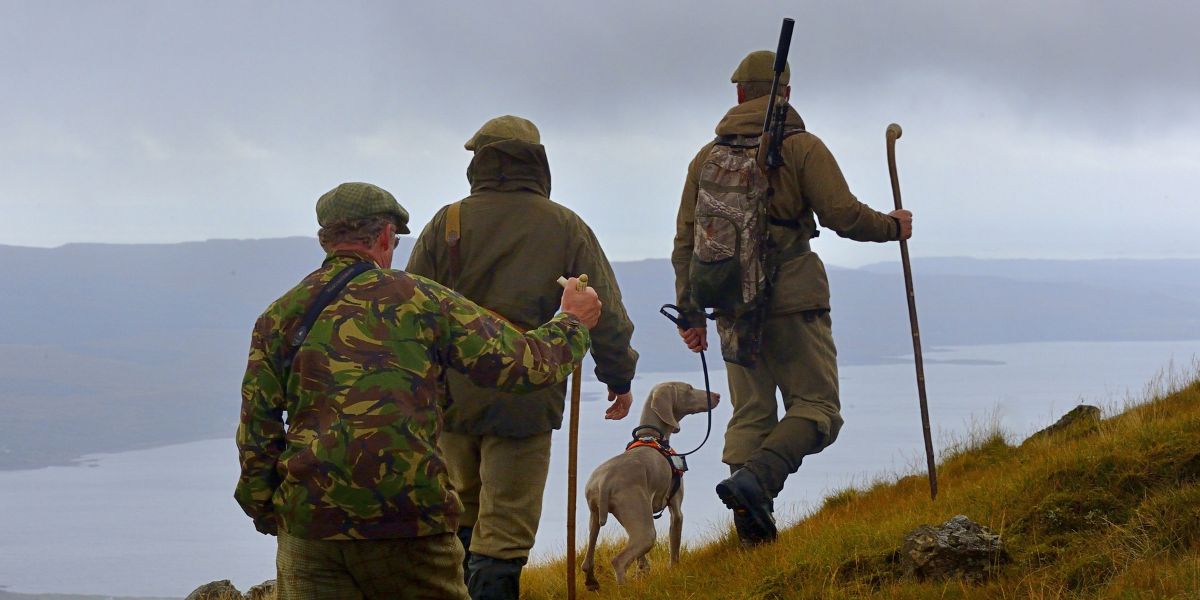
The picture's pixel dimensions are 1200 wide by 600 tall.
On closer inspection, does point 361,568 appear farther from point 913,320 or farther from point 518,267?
point 913,320

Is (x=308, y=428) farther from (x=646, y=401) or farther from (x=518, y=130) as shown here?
(x=646, y=401)

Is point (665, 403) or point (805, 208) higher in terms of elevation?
point (805, 208)

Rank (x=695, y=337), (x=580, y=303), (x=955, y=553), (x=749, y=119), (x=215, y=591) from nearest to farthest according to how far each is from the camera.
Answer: (x=580, y=303)
(x=955, y=553)
(x=749, y=119)
(x=695, y=337)
(x=215, y=591)

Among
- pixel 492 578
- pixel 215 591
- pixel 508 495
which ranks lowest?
pixel 215 591

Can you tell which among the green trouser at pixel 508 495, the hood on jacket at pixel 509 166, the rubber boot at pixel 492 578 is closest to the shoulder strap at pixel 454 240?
the hood on jacket at pixel 509 166

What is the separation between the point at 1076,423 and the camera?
10312 millimetres

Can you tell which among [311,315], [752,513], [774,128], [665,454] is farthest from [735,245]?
[311,315]

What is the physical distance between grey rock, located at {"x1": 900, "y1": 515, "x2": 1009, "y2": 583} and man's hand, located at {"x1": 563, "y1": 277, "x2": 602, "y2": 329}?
248 centimetres

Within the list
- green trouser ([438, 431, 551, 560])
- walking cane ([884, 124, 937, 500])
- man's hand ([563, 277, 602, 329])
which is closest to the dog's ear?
green trouser ([438, 431, 551, 560])

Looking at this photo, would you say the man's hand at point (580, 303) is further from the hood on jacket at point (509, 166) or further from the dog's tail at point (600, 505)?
the dog's tail at point (600, 505)

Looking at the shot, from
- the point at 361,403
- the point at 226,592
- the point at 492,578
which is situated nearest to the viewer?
the point at 361,403

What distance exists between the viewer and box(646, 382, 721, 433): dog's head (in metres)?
7.73

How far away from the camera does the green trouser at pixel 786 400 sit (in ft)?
23.5

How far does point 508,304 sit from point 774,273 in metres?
1.81
